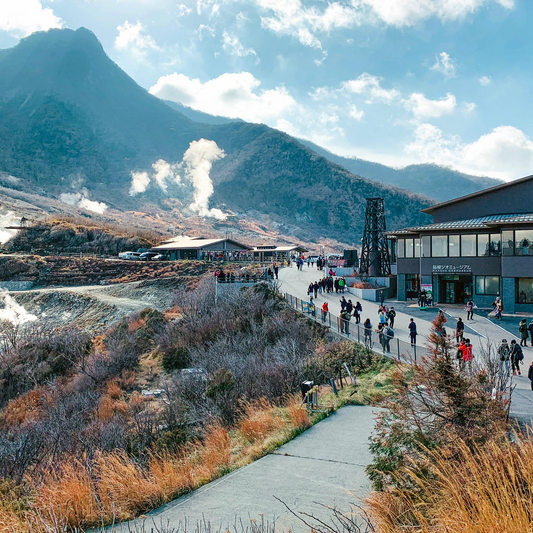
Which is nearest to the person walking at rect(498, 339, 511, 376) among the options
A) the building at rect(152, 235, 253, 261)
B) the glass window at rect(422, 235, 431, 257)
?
the glass window at rect(422, 235, 431, 257)

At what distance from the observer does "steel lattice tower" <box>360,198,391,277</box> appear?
41.9 metres

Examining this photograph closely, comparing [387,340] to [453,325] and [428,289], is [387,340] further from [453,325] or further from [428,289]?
[428,289]

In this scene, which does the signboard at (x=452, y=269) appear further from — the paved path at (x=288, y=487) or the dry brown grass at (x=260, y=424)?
the paved path at (x=288, y=487)

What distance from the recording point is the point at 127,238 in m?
76.1

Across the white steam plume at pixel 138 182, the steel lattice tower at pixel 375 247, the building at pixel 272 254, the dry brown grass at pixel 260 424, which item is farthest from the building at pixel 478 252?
the white steam plume at pixel 138 182

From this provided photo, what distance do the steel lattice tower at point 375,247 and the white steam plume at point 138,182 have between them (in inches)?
6072

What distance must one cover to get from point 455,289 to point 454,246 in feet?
11.2

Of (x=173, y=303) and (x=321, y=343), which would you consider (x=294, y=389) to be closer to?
(x=321, y=343)

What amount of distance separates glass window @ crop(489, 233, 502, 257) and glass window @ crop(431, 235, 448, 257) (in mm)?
3194

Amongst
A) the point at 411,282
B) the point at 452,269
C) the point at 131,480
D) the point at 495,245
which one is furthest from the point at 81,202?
the point at 131,480

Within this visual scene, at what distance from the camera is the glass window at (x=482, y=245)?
30906 mm

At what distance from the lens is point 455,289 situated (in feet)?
108

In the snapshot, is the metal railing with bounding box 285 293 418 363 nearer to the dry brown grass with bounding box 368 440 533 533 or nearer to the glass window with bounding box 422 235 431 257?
Result: the dry brown grass with bounding box 368 440 533 533

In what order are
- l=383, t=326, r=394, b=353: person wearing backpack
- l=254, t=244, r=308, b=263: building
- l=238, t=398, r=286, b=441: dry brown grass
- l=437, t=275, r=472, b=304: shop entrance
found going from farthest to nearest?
l=254, t=244, r=308, b=263: building, l=437, t=275, r=472, b=304: shop entrance, l=383, t=326, r=394, b=353: person wearing backpack, l=238, t=398, r=286, b=441: dry brown grass
